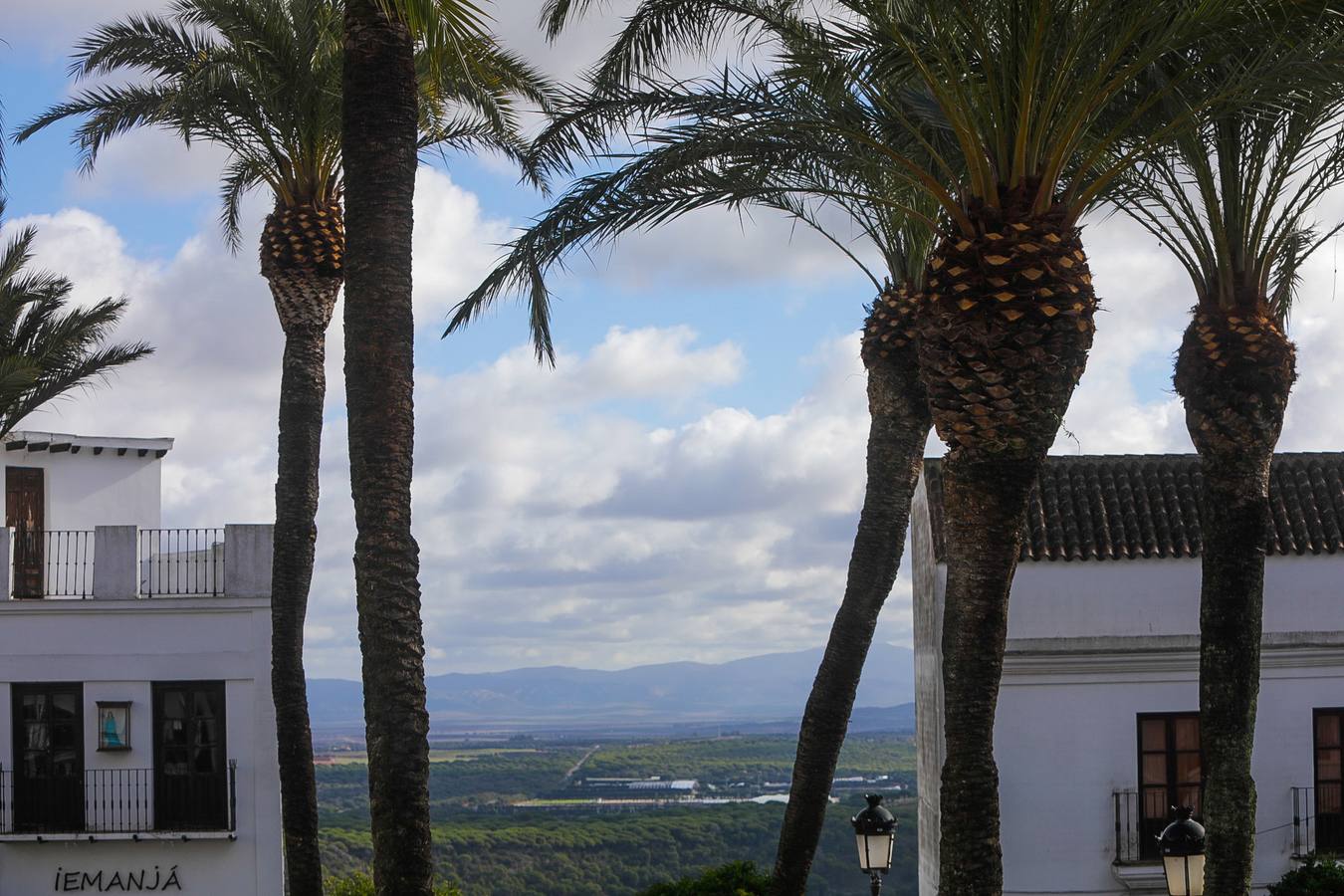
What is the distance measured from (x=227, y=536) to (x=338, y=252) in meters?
5.61

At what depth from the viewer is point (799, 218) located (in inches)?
515

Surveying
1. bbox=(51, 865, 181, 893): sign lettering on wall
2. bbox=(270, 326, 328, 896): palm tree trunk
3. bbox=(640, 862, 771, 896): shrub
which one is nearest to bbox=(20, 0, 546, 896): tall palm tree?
bbox=(270, 326, 328, 896): palm tree trunk

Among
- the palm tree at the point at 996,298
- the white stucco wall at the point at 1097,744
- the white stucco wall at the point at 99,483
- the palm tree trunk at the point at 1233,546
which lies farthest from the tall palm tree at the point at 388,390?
the white stucco wall at the point at 99,483

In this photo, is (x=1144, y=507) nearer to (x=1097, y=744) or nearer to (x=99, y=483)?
(x=1097, y=744)

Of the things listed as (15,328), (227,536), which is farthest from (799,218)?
(15,328)

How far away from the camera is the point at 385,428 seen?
8.62 m

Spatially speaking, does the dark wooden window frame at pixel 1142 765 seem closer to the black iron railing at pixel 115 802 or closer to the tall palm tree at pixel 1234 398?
the tall palm tree at pixel 1234 398

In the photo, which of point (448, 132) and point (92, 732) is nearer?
point (448, 132)

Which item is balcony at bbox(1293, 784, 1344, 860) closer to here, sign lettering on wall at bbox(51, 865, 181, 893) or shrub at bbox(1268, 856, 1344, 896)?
shrub at bbox(1268, 856, 1344, 896)

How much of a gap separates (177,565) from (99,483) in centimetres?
550

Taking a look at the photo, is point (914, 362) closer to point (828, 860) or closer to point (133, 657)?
point (133, 657)

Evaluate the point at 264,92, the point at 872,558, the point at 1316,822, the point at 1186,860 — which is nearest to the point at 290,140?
the point at 264,92

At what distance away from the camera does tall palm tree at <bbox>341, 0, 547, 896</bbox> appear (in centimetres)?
818

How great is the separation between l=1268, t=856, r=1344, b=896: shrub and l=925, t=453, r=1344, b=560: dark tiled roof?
4.05m
